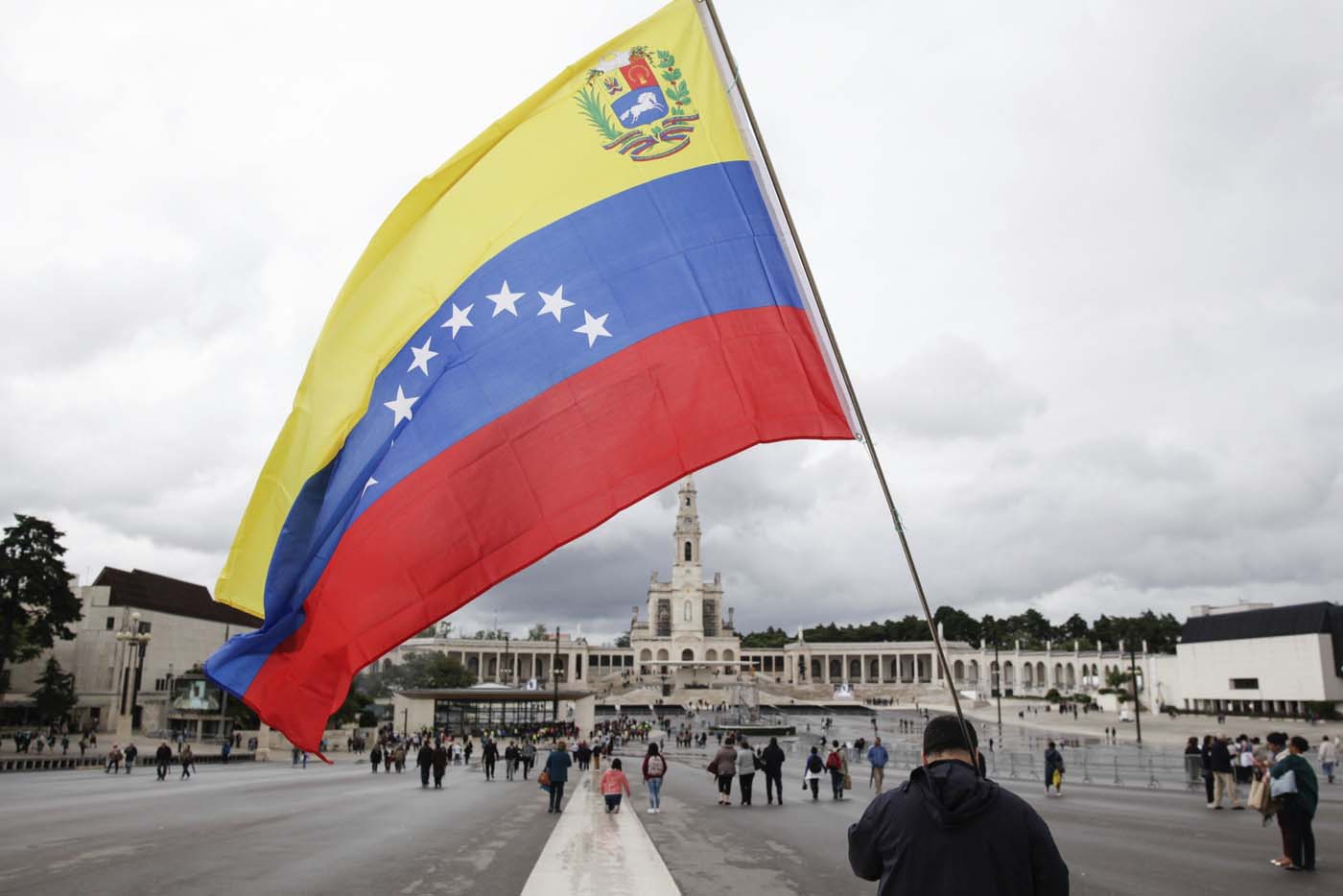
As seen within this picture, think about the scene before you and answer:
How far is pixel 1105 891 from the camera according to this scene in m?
11.5

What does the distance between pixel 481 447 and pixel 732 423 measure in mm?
1722

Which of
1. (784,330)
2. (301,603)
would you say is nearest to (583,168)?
(784,330)

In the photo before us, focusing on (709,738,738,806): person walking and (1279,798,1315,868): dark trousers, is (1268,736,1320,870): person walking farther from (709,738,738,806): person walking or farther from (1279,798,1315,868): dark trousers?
(709,738,738,806): person walking

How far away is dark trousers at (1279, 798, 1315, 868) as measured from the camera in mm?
12698

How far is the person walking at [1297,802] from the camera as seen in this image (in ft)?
40.3

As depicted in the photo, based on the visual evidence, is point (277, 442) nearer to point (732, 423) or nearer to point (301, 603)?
point (301, 603)

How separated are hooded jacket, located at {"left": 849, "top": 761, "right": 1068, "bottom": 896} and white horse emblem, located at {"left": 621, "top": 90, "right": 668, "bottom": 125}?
496 centimetres

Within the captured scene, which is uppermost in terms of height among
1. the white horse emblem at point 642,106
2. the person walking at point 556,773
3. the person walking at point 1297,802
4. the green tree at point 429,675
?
the white horse emblem at point 642,106

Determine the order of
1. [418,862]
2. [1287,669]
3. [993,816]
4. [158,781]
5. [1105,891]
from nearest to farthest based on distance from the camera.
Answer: [993,816], [1105,891], [418,862], [158,781], [1287,669]

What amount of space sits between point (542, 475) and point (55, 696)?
8025 cm

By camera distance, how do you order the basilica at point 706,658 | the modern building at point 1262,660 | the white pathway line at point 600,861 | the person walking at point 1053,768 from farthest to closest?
the basilica at point 706,658
the modern building at point 1262,660
the person walking at point 1053,768
the white pathway line at point 600,861

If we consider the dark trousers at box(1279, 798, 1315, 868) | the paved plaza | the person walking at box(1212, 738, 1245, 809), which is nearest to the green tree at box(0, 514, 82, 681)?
the paved plaza

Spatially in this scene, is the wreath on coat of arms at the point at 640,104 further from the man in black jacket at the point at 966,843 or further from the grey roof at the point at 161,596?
the grey roof at the point at 161,596

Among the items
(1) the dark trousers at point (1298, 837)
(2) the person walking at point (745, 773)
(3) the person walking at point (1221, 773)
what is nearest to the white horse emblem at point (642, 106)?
(1) the dark trousers at point (1298, 837)
